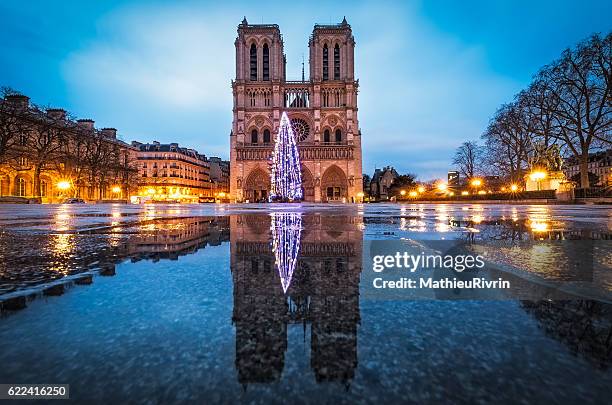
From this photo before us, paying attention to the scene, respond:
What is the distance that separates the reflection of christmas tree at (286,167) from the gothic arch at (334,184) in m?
19.9

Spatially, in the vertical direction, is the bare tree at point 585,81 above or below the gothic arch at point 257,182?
above

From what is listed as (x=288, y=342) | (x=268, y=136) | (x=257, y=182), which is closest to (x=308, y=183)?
(x=257, y=182)

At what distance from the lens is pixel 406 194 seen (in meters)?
74.2

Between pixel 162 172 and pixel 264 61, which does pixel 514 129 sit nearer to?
pixel 264 61

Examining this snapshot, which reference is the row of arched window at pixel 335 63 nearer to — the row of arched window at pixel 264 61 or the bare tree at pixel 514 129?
the row of arched window at pixel 264 61

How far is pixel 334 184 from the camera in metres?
64.9

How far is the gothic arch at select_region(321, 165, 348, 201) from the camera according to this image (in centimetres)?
6438

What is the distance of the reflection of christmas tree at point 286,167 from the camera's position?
43.5 metres

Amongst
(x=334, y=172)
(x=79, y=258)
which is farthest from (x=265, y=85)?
(x=79, y=258)

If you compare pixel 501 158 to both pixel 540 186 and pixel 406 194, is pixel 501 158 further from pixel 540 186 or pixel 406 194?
Result: pixel 406 194

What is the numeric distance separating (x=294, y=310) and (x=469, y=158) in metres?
65.7

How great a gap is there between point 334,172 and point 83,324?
64.2 meters

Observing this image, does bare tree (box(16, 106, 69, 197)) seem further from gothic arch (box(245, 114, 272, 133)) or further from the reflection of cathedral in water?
the reflection of cathedral in water

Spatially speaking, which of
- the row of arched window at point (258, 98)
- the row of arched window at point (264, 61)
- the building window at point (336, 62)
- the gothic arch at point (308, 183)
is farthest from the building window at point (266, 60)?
the gothic arch at point (308, 183)
